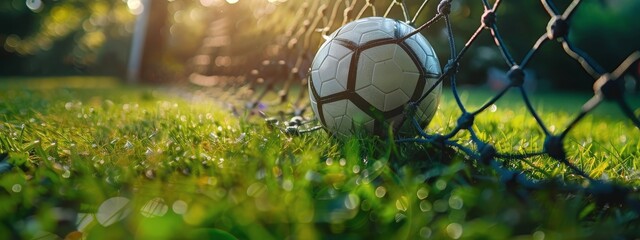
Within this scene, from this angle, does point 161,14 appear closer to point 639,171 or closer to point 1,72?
point 639,171

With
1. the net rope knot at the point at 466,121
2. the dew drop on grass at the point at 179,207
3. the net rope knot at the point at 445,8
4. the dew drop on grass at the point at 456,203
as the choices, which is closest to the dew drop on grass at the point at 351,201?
the dew drop on grass at the point at 456,203

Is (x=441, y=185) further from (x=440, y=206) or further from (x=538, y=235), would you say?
(x=538, y=235)

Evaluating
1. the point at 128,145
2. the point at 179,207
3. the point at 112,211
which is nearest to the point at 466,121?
the point at 179,207

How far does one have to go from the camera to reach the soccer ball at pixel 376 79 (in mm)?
2100

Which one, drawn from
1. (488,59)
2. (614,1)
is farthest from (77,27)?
(614,1)

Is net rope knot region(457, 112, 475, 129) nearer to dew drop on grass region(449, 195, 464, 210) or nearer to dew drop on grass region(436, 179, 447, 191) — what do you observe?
dew drop on grass region(436, 179, 447, 191)

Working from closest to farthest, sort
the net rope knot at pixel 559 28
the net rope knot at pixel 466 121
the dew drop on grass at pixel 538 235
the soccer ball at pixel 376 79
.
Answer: the dew drop on grass at pixel 538 235
the net rope knot at pixel 559 28
the net rope knot at pixel 466 121
the soccer ball at pixel 376 79

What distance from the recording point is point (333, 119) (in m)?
2.20

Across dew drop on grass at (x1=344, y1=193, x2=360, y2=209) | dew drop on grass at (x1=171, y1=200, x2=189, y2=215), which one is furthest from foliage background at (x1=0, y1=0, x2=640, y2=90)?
dew drop on grass at (x1=171, y1=200, x2=189, y2=215)

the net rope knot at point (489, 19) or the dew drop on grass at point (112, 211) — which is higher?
the net rope knot at point (489, 19)

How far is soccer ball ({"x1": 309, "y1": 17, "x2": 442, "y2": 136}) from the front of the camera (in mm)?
2100

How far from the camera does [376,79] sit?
210cm

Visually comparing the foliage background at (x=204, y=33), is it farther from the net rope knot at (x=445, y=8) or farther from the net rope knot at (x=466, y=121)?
the net rope knot at (x=445, y=8)

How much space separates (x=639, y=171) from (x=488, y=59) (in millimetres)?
14730
